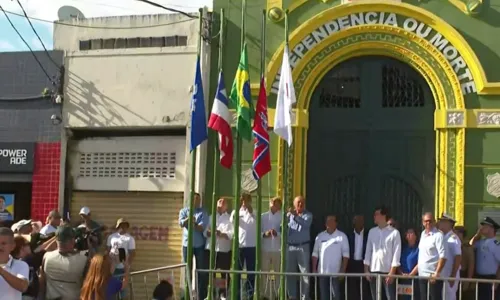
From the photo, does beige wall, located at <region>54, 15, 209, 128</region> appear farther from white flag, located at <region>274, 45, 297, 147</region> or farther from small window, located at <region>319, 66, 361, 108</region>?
white flag, located at <region>274, 45, 297, 147</region>

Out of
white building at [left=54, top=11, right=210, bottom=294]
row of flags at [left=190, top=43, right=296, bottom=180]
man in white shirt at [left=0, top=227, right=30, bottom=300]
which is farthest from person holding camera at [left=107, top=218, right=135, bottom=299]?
man in white shirt at [left=0, top=227, right=30, bottom=300]

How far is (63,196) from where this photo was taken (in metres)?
14.1

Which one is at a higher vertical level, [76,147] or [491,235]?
[76,147]

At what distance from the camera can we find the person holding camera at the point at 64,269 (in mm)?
7109

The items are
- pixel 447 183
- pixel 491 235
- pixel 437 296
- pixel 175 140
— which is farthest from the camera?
pixel 175 140

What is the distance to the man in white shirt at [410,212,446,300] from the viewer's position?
985 cm

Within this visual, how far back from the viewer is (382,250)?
422 inches

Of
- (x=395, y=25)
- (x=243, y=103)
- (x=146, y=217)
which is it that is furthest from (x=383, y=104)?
(x=146, y=217)

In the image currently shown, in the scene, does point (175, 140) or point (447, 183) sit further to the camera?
point (175, 140)

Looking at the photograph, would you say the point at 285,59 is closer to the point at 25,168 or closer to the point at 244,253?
the point at 244,253

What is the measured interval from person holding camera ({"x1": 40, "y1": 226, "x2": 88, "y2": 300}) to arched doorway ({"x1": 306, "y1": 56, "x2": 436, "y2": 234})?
19.4 ft

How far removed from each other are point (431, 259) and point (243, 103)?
3.34 m

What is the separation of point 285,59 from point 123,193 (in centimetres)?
→ 535

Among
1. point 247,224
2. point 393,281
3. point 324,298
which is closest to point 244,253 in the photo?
point 247,224
